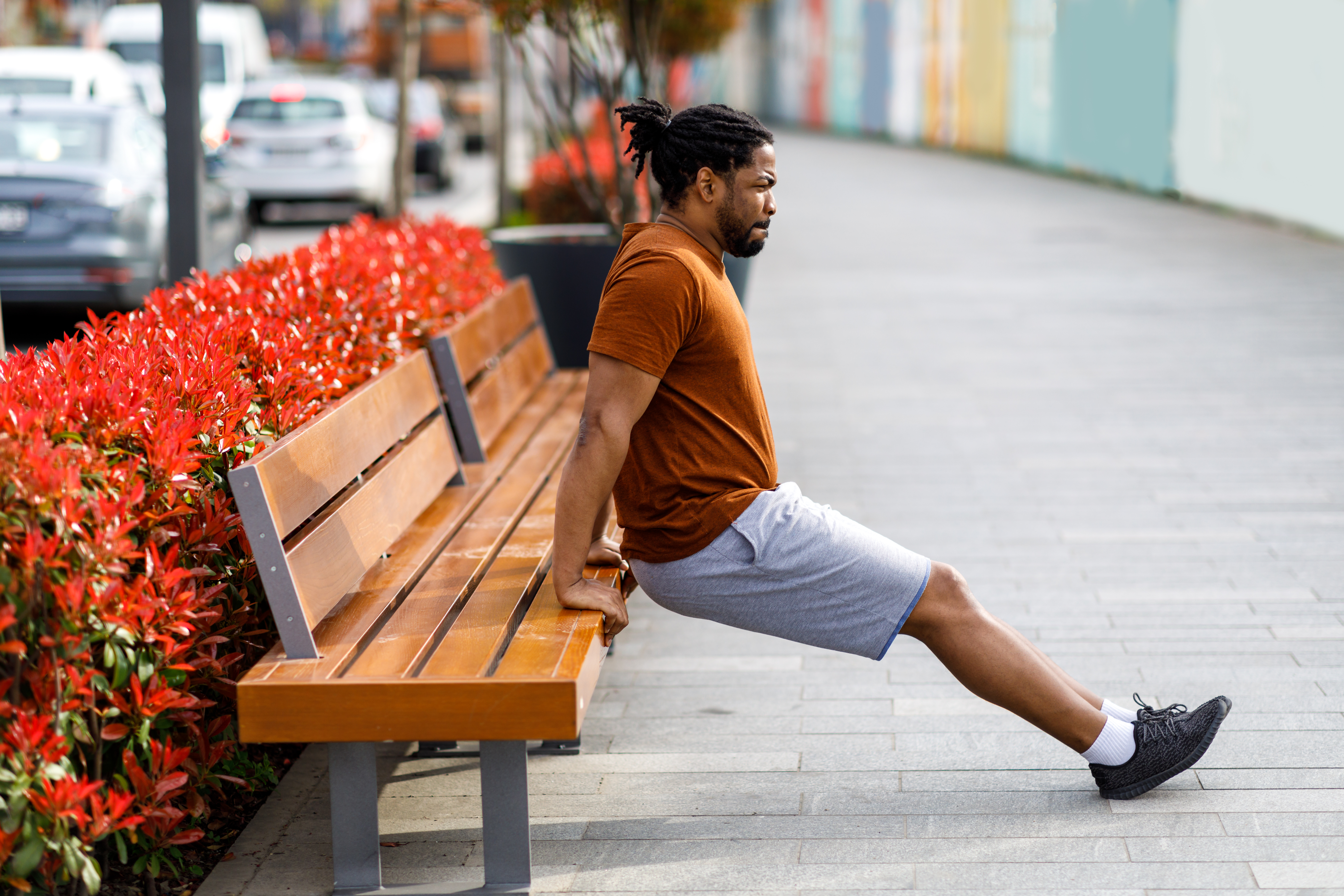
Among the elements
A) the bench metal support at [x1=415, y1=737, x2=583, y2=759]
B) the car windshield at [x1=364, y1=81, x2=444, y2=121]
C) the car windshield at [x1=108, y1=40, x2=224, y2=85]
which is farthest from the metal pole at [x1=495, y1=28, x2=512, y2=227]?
the bench metal support at [x1=415, y1=737, x2=583, y2=759]

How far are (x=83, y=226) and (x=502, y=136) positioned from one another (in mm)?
7991

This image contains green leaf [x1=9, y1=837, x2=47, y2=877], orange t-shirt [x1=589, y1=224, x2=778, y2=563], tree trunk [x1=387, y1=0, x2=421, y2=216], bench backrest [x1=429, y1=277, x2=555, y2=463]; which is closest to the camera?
green leaf [x1=9, y1=837, x2=47, y2=877]

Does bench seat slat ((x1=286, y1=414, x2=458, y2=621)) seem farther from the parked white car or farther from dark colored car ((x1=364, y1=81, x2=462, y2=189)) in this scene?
dark colored car ((x1=364, y1=81, x2=462, y2=189))

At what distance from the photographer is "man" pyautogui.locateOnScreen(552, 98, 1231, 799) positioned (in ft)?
10.3

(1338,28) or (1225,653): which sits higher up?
(1338,28)

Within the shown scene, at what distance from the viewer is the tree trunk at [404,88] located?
14.1 meters

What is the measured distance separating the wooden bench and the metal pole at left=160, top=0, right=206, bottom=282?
2978mm

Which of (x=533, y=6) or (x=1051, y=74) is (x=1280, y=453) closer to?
(x=533, y=6)

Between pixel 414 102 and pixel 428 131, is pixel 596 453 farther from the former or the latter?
pixel 414 102

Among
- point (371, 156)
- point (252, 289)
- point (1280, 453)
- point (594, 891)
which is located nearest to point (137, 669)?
point (594, 891)

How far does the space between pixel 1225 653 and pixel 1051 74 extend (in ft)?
73.6

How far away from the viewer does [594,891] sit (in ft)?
10.5

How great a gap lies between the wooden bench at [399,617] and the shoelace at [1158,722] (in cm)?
123

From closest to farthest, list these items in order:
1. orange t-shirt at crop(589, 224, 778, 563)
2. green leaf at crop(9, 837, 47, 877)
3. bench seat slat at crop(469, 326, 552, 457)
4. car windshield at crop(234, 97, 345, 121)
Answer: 1. green leaf at crop(9, 837, 47, 877)
2. orange t-shirt at crop(589, 224, 778, 563)
3. bench seat slat at crop(469, 326, 552, 457)
4. car windshield at crop(234, 97, 345, 121)
